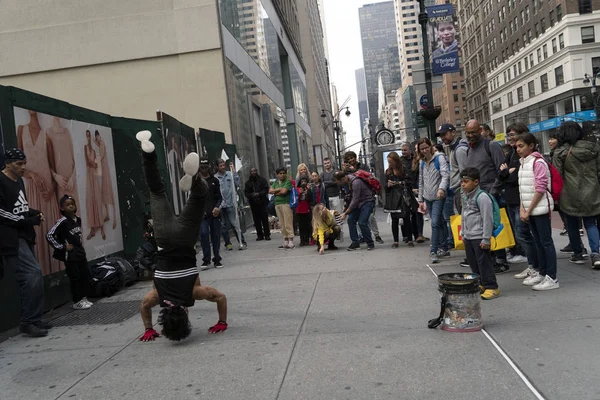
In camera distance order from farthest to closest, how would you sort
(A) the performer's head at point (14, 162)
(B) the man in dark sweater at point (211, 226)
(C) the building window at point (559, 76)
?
1. (C) the building window at point (559, 76)
2. (B) the man in dark sweater at point (211, 226)
3. (A) the performer's head at point (14, 162)

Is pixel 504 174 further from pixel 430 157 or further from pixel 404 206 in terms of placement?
pixel 404 206

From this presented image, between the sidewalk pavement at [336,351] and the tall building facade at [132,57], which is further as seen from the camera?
the tall building facade at [132,57]

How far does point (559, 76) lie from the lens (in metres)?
58.5

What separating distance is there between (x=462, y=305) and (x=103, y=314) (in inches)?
174

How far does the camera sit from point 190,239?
5105mm

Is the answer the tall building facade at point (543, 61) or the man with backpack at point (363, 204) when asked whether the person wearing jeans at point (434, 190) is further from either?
the tall building facade at point (543, 61)

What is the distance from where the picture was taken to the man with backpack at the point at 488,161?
7.43m

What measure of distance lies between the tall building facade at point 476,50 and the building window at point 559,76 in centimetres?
2160

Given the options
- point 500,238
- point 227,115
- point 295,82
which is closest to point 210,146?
point 227,115

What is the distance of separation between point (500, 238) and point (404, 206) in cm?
387

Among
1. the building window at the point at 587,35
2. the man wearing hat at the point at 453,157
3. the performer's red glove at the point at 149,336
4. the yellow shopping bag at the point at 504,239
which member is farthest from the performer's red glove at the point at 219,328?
the building window at the point at 587,35

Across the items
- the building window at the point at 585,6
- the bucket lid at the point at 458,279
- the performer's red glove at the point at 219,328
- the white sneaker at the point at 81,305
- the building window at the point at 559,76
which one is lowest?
the performer's red glove at the point at 219,328

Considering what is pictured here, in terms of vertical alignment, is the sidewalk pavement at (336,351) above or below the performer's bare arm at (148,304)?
below

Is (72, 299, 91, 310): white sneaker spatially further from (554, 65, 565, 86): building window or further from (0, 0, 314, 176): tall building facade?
(554, 65, 565, 86): building window
